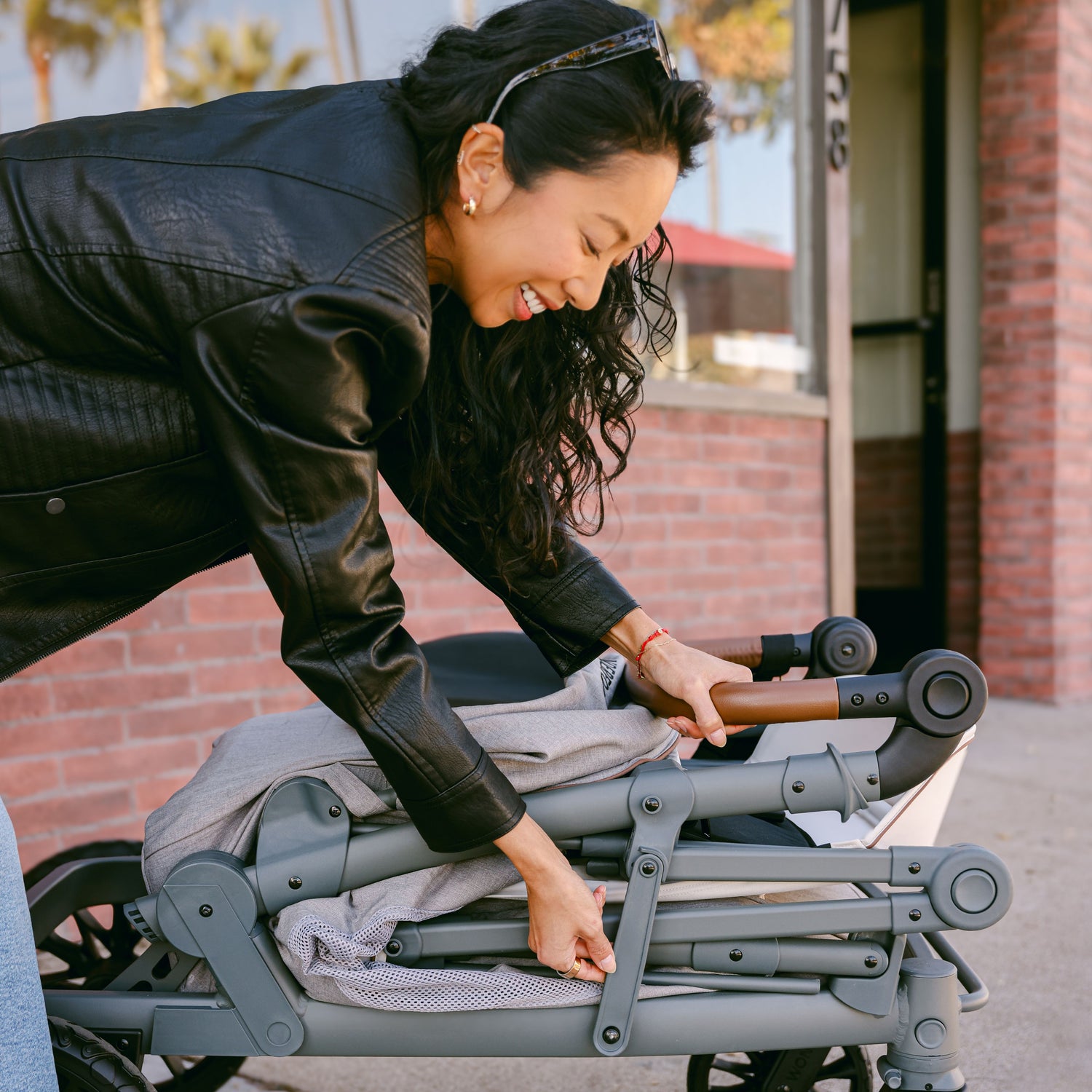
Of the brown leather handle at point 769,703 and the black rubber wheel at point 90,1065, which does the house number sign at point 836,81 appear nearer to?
the brown leather handle at point 769,703

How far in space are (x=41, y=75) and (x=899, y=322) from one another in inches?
188

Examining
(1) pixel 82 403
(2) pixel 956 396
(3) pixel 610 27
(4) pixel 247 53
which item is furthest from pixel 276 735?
(2) pixel 956 396

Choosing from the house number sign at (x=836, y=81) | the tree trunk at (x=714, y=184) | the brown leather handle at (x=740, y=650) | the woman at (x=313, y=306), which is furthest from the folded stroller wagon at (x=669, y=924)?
the house number sign at (x=836, y=81)

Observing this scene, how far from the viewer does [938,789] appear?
179cm

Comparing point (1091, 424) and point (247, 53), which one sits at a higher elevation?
point (247, 53)

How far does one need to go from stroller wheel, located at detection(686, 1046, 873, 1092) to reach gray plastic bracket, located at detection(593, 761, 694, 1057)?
32 centimetres

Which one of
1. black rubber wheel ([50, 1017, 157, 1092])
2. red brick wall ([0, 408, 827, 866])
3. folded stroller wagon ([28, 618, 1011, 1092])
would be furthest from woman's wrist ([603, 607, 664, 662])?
red brick wall ([0, 408, 827, 866])

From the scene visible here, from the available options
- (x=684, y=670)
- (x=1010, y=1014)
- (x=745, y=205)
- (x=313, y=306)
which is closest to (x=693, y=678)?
(x=684, y=670)

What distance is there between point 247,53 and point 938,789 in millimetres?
2988

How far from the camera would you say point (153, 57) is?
11.2 ft

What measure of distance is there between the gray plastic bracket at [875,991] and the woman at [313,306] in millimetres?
338

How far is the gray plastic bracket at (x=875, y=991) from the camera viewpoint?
157cm

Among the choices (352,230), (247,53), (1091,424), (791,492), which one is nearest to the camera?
(352,230)

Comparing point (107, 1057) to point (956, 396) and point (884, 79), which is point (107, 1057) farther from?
point (884, 79)
